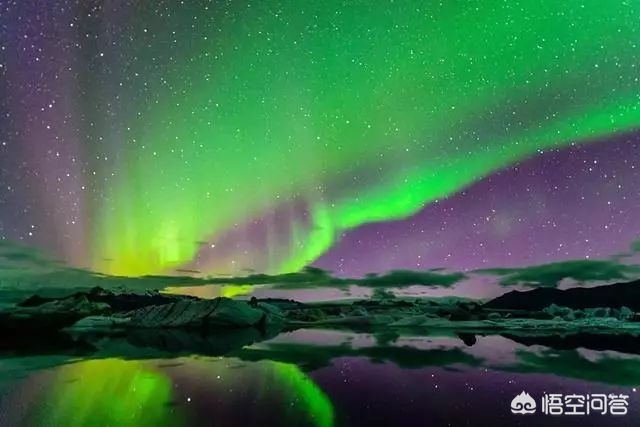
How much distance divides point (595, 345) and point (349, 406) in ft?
10.3

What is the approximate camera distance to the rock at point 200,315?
6.14m

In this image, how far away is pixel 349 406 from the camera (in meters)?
3.56

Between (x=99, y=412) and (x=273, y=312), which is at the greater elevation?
(x=273, y=312)

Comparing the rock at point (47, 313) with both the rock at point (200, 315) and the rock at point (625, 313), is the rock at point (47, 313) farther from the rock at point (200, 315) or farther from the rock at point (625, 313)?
the rock at point (625, 313)

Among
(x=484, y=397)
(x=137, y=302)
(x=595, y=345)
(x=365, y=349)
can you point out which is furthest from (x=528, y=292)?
(x=137, y=302)

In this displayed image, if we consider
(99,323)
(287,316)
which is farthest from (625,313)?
(99,323)

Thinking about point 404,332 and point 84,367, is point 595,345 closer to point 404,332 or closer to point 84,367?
point 404,332

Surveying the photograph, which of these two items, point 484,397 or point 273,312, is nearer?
point 484,397

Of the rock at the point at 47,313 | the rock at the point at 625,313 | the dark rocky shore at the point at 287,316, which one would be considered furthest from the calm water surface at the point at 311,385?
the rock at the point at 625,313

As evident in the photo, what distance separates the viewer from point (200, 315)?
6176 mm

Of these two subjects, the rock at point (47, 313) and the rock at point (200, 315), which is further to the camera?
the rock at point (200, 315)

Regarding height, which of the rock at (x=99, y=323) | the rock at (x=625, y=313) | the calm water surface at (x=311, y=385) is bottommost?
the calm water surface at (x=311, y=385)

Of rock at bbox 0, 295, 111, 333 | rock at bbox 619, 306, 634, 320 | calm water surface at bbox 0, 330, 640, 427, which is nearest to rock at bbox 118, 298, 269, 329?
rock at bbox 0, 295, 111, 333

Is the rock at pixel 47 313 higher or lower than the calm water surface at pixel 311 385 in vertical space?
higher
